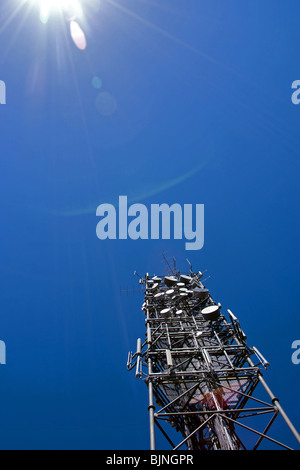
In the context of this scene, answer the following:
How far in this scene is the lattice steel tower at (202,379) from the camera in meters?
10.1

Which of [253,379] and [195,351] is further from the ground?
[195,351]

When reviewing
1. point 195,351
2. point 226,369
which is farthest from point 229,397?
point 195,351

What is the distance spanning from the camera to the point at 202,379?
1187 cm

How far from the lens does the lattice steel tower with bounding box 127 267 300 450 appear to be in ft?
33.1

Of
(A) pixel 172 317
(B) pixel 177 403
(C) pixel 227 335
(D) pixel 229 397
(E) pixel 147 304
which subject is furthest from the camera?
(E) pixel 147 304

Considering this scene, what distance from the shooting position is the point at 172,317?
58.3 ft
